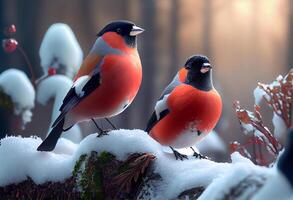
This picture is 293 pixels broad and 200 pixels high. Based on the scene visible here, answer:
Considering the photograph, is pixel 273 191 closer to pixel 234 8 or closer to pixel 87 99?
pixel 87 99

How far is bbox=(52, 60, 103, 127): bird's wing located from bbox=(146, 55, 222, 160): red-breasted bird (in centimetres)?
20

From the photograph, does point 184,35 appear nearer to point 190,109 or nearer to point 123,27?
point 123,27

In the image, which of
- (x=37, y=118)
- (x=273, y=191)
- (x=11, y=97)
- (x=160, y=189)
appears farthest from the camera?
(x=37, y=118)

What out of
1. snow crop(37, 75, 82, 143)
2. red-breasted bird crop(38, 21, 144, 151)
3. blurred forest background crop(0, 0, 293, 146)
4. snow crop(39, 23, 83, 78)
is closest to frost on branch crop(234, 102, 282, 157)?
red-breasted bird crop(38, 21, 144, 151)

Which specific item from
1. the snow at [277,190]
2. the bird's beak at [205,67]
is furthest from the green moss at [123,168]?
the snow at [277,190]

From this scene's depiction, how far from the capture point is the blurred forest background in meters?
3.99

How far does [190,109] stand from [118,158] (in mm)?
231

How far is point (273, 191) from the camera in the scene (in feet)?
3.12

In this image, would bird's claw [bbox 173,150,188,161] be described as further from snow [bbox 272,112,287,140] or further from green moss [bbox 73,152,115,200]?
snow [bbox 272,112,287,140]

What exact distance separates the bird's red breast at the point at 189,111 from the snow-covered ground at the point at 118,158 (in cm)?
6

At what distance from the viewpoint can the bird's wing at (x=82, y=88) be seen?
5.15 ft

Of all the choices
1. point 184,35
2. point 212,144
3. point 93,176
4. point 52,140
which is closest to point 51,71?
point 52,140

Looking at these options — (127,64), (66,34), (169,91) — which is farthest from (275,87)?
(66,34)

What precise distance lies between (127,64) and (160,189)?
36 centimetres
